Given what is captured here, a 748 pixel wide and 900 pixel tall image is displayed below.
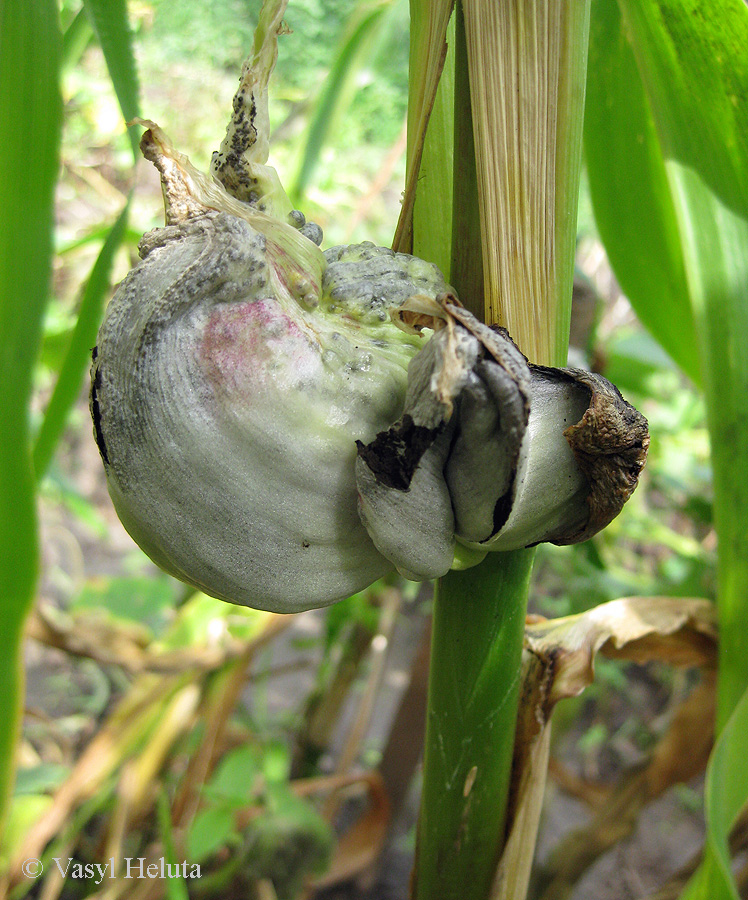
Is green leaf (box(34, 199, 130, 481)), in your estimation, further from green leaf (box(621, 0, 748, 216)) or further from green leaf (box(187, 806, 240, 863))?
green leaf (box(187, 806, 240, 863))

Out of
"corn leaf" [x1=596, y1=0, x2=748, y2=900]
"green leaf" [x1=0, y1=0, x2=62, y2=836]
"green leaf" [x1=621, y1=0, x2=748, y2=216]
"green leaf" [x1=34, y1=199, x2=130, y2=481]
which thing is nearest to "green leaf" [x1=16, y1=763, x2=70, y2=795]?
"green leaf" [x1=34, y1=199, x2=130, y2=481]

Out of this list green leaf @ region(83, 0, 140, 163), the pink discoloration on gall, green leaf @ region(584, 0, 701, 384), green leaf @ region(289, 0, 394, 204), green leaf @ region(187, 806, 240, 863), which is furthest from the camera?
green leaf @ region(289, 0, 394, 204)

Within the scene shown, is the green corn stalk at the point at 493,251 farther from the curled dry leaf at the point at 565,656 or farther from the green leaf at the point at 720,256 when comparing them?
the green leaf at the point at 720,256

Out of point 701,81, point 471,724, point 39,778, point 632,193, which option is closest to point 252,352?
point 471,724

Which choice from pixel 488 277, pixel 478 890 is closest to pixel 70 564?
pixel 478 890

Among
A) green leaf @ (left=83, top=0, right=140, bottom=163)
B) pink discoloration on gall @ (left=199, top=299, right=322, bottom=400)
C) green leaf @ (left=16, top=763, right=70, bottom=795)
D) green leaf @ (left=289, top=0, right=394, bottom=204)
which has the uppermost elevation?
green leaf @ (left=289, top=0, right=394, bottom=204)

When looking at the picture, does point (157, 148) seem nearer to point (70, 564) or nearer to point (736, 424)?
point (736, 424)
